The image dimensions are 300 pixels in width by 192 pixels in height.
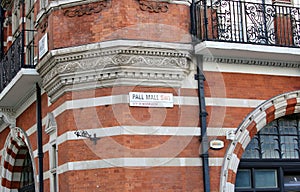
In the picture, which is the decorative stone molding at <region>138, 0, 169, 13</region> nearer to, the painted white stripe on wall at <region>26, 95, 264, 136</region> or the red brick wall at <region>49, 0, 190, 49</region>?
the red brick wall at <region>49, 0, 190, 49</region>

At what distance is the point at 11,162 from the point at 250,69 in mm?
7789

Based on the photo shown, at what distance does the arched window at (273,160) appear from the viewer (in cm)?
1407

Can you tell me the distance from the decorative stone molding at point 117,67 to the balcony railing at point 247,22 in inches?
35.4

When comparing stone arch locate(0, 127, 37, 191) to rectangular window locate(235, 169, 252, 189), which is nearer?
rectangular window locate(235, 169, 252, 189)

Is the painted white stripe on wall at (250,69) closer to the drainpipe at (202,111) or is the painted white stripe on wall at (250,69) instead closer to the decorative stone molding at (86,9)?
the drainpipe at (202,111)

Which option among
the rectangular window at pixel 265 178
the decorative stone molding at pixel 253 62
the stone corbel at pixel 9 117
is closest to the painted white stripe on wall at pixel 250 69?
the decorative stone molding at pixel 253 62

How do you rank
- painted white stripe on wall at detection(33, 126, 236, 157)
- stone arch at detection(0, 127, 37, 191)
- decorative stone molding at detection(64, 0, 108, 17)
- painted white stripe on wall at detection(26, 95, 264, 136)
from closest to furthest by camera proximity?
painted white stripe on wall at detection(33, 126, 236, 157)
painted white stripe on wall at detection(26, 95, 264, 136)
decorative stone molding at detection(64, 0, 108, 17)
stone arch at detection(0, 127, 37, 191)

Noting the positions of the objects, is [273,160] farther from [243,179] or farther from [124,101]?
[124,101]

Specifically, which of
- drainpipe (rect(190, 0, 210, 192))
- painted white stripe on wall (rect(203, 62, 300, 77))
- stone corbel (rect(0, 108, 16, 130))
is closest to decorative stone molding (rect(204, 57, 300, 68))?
painted white stripe on wall (rect(203, 62, 300, 77))

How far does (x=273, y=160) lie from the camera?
14.4m

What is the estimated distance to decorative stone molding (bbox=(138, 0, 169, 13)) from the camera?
43.5 ft

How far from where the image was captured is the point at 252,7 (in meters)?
14.3

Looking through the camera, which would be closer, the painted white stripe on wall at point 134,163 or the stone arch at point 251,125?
the painted white stripe on wall at point 134,163

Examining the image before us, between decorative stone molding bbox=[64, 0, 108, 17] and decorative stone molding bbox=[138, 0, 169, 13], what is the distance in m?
0.75
